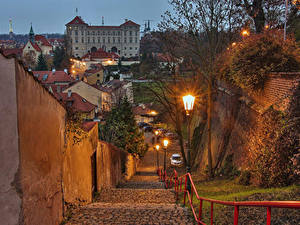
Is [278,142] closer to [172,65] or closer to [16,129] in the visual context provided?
[16,129]

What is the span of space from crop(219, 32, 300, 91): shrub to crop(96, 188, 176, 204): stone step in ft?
17.2

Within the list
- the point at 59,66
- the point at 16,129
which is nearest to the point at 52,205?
the point at 16,129

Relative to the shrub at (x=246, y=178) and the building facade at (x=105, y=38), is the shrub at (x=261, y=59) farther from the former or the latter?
the building facade at (x=105, y=38)

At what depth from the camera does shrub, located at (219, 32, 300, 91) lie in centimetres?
1008

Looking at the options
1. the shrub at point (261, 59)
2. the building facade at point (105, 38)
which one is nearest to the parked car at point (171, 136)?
the shrub at point (261, 59)

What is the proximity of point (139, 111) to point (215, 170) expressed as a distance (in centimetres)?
3864

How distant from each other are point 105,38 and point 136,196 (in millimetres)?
131848

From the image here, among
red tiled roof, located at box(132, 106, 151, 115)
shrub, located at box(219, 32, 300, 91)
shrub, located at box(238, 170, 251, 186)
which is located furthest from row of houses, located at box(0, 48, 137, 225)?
red tiled roof, located at box(132, 106, 151, 115)

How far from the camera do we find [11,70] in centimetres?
393

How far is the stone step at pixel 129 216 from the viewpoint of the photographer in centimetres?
568

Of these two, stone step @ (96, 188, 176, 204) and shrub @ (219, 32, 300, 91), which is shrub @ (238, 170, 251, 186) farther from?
shrub @ (219, 32, 300, 91)

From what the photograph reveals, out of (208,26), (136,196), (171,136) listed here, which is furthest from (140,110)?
(136,196)

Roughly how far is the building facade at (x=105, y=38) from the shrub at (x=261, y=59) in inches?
4938

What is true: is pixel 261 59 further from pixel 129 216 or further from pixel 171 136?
pixel 171 136
